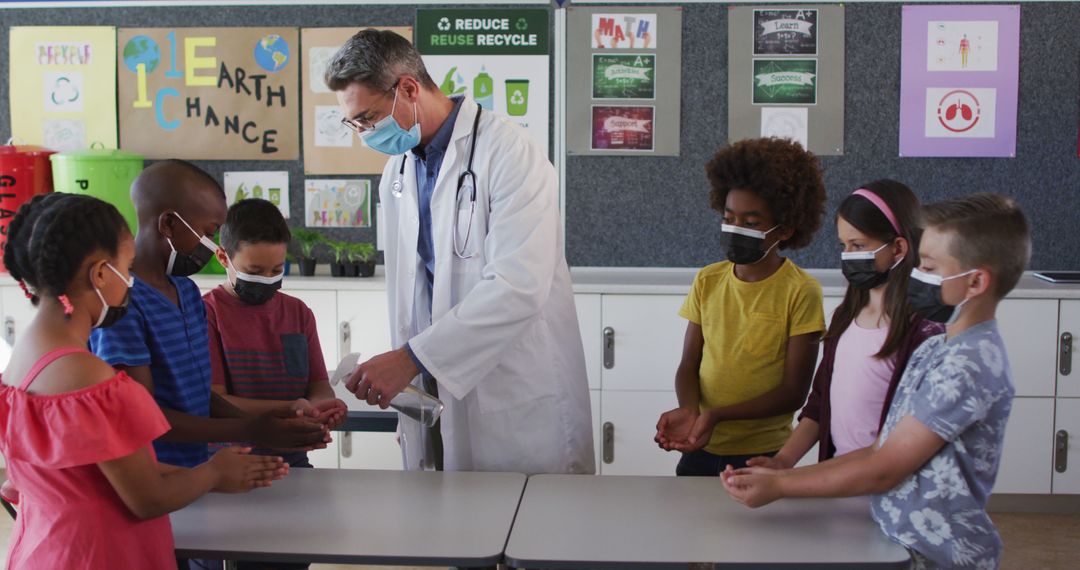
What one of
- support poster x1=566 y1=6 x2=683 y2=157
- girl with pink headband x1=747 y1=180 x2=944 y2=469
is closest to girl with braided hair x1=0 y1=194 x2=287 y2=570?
girl with pink headband x1=747 y1=180 x2=944 y2=469

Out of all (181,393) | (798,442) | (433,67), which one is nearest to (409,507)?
(181,393)

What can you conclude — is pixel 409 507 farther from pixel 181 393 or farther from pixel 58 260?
pixel 58 260

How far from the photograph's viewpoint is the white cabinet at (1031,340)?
2951 mm

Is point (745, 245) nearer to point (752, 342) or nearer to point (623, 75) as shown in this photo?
point (752, 342)

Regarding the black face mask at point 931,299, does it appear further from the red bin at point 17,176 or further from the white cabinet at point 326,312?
the red bin at point 17,176

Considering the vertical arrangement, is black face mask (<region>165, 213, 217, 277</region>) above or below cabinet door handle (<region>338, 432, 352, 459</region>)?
above

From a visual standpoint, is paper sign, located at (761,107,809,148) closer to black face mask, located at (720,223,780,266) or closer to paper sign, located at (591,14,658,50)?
paper sign, located at (591,14,658,50)

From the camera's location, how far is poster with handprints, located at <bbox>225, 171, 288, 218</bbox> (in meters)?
3.48

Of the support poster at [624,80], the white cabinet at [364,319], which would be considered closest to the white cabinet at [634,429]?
the white cabinet at [364,319]

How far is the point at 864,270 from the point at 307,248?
2.15m

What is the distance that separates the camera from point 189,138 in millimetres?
3463

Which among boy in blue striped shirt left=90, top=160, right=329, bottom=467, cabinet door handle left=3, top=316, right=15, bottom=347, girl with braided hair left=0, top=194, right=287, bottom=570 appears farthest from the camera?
cabinet door handle left=3, top=316, right=15, bottom=347

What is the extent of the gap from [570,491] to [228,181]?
237cm

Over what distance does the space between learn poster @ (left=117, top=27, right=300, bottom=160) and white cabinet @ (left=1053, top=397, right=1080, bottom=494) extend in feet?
8.78
